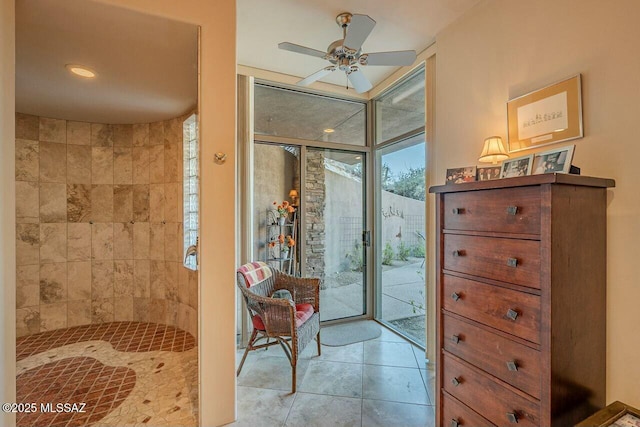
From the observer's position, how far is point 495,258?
1.42 m

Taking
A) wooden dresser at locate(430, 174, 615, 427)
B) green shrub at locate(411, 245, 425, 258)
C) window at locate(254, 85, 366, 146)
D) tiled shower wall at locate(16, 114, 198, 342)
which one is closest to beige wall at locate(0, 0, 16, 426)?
tiled shower wall at locate(16, 114, 198, 342)

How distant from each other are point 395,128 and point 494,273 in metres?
2.36

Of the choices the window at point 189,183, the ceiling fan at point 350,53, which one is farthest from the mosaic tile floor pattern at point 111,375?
the ceiling fan at point 350,53

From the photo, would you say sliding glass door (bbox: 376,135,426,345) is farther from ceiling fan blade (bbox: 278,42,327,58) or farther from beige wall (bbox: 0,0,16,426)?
beige wall (bbox: 0,0,16,426)

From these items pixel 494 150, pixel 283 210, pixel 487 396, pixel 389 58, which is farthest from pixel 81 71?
pixel 487 396

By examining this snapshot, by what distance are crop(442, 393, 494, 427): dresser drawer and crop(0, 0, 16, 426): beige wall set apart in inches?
91.0

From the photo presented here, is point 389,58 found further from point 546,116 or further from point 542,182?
point 542,182

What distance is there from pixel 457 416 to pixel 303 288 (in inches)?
62.5

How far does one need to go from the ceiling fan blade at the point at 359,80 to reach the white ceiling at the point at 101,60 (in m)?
1.27

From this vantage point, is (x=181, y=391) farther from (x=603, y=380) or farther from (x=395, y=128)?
(x=395, y=128)

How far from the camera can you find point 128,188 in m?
3.59

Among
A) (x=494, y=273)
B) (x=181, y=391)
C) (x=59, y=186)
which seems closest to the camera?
(x=494, y=273)

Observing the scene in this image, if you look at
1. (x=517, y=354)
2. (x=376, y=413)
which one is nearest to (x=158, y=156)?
(x=376, y=413)

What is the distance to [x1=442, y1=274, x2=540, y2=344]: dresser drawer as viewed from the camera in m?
1.28
